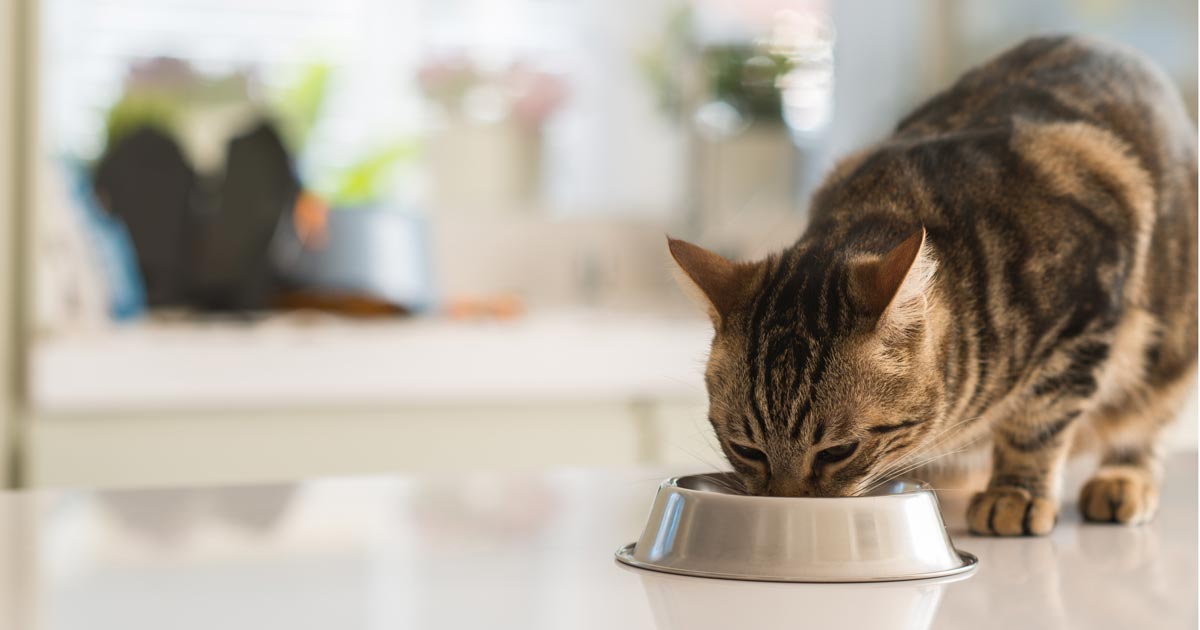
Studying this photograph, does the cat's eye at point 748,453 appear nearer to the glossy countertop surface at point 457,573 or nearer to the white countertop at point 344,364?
the glossy countertop surface at point 457,573

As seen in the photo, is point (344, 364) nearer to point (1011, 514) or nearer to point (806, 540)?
point (1011, 514)

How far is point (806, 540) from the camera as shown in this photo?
0.64 meters

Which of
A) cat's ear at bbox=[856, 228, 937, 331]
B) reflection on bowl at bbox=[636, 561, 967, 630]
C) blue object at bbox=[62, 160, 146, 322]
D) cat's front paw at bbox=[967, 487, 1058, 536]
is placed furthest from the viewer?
blue object at bbox=[62, 160, 146, 322]

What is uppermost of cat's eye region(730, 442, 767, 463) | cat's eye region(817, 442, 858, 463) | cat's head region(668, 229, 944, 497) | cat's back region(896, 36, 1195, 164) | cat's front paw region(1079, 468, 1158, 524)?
cat's back region(896, 36, 1195, 164)

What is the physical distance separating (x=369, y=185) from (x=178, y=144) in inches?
19.2

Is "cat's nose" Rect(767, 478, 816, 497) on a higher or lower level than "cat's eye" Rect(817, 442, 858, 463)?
lower

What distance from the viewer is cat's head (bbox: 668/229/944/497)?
2.48 ft

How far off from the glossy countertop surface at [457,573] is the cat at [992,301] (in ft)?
0.27

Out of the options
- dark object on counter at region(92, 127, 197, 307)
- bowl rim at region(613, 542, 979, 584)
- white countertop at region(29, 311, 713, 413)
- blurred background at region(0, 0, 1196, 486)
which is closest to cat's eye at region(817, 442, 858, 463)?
bowl rim at region(613, 542, 979, 584)

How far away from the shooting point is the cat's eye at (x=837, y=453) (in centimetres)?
77

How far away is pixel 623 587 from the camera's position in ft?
2.08

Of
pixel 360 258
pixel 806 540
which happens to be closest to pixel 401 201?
pixel 360 258

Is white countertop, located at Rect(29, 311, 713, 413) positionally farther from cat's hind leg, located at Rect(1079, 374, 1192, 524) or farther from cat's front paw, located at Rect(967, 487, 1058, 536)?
cat's front paw, located at Rect(967, 487, 1058, 536)

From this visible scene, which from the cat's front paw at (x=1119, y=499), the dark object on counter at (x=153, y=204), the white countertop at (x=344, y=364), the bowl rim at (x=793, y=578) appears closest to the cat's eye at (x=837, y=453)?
the bowl rim at (x=793, y=578)
